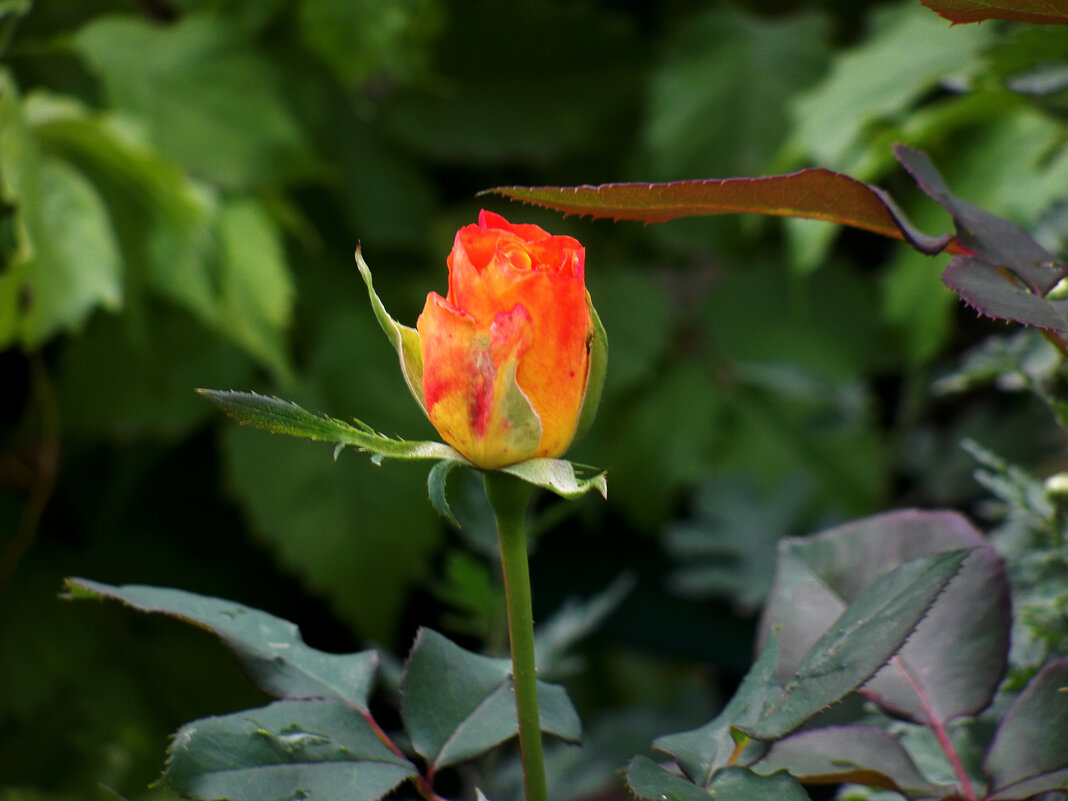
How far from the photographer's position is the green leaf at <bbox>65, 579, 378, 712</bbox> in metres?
0.24

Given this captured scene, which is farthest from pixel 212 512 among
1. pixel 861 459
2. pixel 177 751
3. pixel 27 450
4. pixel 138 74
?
pixel 177 751

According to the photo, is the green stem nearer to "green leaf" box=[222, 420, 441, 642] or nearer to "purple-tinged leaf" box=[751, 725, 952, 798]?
"purple-tinged leaf" box=[751, 725, 952, 798]

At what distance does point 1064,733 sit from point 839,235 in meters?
0.89

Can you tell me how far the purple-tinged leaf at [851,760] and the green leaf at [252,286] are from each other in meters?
0.54

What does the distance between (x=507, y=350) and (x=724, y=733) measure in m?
0.11

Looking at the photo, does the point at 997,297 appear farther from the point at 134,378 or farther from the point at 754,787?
the point at 134,378

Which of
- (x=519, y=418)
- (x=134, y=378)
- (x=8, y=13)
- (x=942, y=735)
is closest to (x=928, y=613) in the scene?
(x=942, y=735)

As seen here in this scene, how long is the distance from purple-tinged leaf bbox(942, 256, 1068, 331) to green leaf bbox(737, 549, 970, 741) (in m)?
0.06

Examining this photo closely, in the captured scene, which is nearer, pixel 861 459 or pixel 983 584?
pixel 983 584

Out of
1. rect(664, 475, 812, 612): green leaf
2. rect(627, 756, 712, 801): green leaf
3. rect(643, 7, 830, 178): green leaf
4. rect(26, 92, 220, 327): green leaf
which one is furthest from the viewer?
rect(643, 7, 830, 178): green leaf

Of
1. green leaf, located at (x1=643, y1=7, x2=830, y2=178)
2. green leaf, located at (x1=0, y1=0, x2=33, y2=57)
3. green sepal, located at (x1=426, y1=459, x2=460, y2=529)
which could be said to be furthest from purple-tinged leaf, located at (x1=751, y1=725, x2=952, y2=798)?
green leaf, located at (x1=643, y1=7, x2=830, y2=178)

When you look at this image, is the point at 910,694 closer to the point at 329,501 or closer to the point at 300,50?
the point at 329,501

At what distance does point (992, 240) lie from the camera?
250mm

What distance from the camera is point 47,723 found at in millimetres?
762
